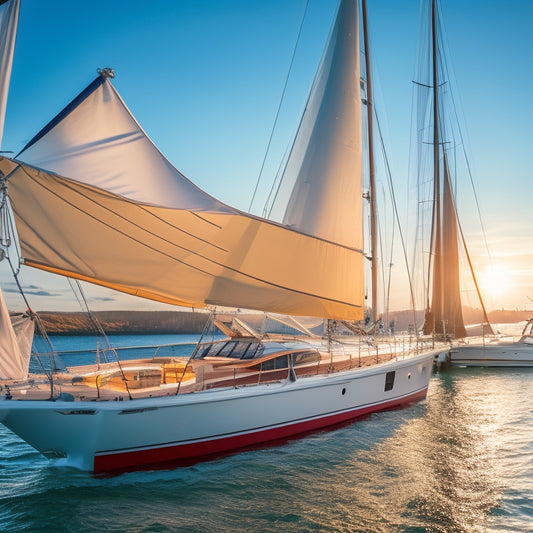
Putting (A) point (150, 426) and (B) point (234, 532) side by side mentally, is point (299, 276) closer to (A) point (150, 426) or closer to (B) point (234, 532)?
(A) point (150, 426)

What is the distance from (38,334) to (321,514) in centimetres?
628

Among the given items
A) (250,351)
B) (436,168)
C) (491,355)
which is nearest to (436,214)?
(436,168)

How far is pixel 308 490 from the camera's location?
880 cm

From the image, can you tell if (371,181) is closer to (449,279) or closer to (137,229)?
(137,229)

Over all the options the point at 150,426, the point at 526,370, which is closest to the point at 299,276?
the point at 150,426

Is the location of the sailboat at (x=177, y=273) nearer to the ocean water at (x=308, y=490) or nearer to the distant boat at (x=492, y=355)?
the ocean water at (x=308, y=490)

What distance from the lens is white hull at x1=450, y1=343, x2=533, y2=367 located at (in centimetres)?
2862

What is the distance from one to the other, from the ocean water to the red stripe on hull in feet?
0.68

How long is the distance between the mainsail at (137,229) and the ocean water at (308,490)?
3458mm

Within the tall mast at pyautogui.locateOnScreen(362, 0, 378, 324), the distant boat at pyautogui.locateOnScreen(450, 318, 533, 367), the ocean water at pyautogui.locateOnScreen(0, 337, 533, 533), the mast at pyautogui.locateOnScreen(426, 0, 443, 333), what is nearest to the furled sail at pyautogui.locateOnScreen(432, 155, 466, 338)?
the mast at pyautogui.locateOnScreen(426, 0, 443, 333)

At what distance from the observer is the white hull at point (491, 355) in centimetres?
2862

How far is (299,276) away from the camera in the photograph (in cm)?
1141

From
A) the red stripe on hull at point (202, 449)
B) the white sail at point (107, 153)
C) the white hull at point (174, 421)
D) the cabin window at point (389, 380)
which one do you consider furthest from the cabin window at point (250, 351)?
the white sail at point (107, 153)

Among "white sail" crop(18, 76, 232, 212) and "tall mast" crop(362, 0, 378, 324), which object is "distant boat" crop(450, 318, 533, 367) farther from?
"white sail" crop(18, 76, 232, 212)
